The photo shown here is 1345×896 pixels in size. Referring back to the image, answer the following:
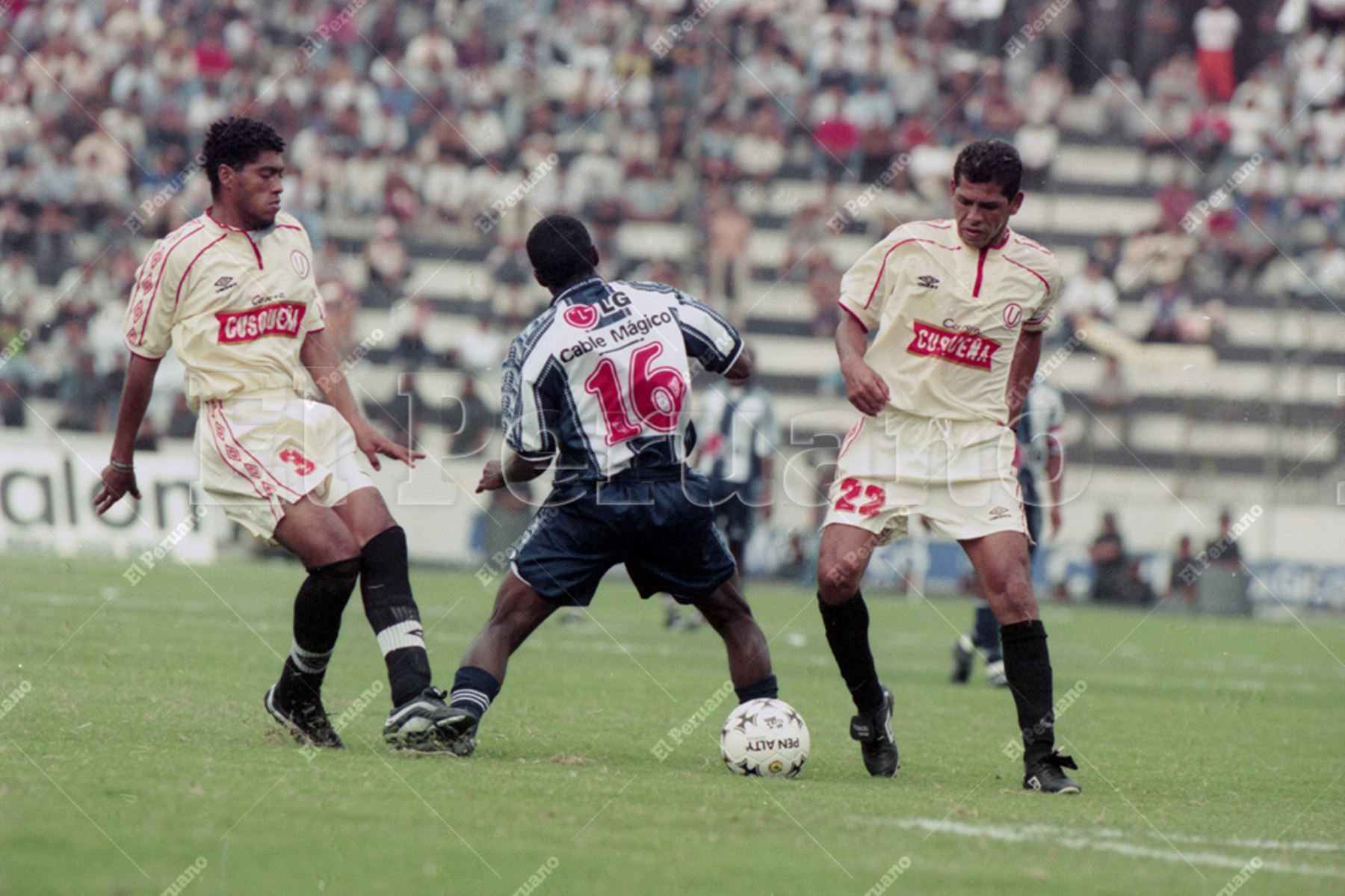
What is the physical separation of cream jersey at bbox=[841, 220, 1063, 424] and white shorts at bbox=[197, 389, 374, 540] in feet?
7.09

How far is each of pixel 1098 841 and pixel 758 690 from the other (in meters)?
1.94

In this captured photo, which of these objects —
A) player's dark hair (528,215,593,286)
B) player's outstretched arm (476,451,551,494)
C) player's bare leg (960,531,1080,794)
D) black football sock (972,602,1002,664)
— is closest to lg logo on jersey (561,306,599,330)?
player's dark hair (528,215,593,286)

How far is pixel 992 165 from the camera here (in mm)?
6652

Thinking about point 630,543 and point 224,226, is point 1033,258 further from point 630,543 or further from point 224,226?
point 224,226

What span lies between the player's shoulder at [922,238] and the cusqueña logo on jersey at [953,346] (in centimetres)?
30

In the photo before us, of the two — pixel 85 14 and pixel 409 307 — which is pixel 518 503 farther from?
pixel 85 14

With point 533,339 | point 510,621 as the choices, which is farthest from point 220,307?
point 510,621

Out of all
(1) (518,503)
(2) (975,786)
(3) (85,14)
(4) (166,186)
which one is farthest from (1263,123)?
(2) (975,786)

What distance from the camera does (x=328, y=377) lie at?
7148 millimetres

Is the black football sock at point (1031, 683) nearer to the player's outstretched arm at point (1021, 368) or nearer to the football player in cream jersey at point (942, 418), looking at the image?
the football player in cream jersey at point (942, 418)

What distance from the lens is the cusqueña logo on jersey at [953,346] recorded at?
6902mm

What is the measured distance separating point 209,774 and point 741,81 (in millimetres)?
21106

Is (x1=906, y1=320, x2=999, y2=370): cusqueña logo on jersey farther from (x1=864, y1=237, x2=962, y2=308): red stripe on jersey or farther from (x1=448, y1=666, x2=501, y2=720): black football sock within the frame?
(x1=448, y1=666, x2=501, y2=720): black football sock

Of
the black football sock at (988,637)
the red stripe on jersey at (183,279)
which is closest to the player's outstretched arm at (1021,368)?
the red stripe on jersey at (183,279)
